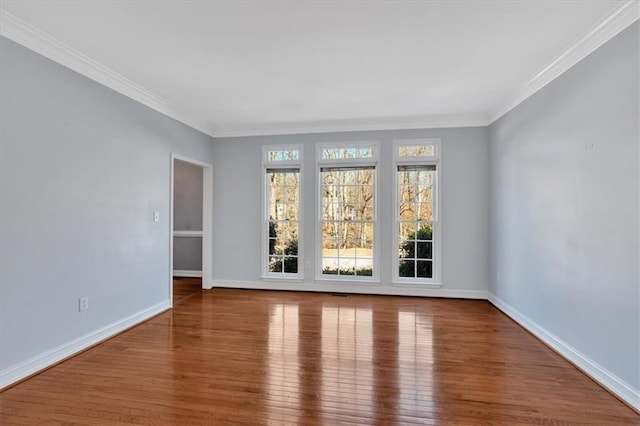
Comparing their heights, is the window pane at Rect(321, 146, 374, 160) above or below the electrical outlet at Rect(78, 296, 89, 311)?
above

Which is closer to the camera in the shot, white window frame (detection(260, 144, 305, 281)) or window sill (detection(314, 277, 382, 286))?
window sill (detection(314, 277, 382, 286))

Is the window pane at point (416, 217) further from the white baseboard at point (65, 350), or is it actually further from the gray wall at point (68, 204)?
the white baseboard at point (65, 350)

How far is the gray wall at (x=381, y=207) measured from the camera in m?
4.83

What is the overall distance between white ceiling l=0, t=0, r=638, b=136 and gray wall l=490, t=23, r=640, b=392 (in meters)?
0.30

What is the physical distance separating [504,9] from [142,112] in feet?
12.7

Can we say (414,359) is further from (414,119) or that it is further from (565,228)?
(414,119)

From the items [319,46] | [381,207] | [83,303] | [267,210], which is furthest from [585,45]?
[83,303]

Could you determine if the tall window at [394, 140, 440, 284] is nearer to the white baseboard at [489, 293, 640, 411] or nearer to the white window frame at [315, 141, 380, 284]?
the white window frame at [315, 141, 380, 284]

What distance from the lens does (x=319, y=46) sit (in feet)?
9.11

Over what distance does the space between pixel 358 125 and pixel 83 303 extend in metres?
4.24

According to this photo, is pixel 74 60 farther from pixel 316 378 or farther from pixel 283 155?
pixel 316 378

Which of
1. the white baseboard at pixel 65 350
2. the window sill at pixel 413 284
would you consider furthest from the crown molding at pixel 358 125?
the white baseboard at pixel 65 350

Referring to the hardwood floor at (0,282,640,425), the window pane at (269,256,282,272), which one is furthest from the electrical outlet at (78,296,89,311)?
the window pane at (269,256,282,272)

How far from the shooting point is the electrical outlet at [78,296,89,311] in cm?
300
